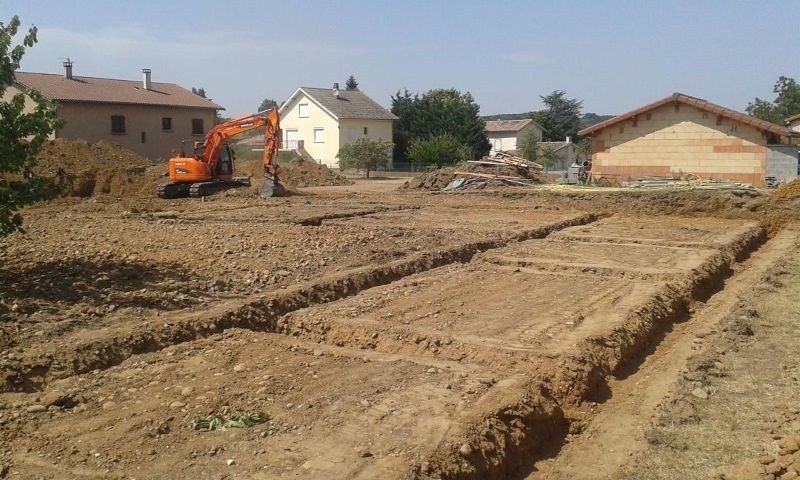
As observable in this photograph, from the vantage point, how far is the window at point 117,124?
42562mm

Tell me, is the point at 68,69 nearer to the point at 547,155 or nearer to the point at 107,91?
the point at 107,91

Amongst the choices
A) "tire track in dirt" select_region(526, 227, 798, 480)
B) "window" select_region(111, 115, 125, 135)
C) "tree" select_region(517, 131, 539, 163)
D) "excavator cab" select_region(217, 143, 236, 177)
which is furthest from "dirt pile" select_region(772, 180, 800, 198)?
"tree" select_region(517, 131, 539, 163)

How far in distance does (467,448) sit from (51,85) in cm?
4226

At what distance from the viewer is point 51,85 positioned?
136 feet

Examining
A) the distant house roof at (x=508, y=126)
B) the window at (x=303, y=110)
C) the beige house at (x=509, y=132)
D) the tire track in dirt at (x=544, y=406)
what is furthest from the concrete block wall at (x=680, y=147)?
the distant house roof at (x=508, y=126)

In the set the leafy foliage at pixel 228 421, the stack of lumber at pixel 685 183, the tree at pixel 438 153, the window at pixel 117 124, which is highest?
the window at pixel 117 124

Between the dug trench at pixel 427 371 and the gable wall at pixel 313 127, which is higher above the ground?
the gable wall at pixel 313 127

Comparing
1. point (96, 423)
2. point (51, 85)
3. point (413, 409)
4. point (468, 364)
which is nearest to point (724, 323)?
point (468, 364)

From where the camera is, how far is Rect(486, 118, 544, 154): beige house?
2803 inches

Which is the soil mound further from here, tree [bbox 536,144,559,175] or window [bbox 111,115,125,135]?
tree [bbox 536,144,559,175]

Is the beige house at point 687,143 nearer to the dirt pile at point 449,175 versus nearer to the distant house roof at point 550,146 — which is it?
the dirt pile at point 449,175

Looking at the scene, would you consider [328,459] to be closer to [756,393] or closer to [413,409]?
[413,409]

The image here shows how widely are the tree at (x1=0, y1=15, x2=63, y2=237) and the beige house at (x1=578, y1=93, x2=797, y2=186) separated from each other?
23741 millimetres

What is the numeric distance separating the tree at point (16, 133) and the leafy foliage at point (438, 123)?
46528 mm
